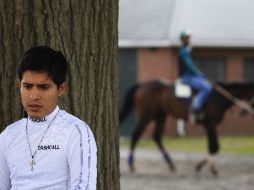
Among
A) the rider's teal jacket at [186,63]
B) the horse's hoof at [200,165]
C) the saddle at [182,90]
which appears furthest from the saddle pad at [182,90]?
the horse's hoof at [200,165]

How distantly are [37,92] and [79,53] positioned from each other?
104 cm

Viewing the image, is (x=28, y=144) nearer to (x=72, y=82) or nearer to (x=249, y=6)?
(x=72, y=82)

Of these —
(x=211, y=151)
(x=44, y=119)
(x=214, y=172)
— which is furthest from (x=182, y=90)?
(x=44, y=119)

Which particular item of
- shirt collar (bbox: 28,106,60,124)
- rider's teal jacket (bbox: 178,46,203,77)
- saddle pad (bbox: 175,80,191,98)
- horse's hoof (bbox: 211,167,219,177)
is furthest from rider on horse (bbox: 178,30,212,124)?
shirt collar (bbox: 28,106,60,124)

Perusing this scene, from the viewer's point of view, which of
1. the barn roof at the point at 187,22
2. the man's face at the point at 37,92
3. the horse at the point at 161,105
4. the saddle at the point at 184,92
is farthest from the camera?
the barn roof at the point at 187,22

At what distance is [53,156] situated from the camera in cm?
313

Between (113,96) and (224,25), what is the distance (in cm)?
2336

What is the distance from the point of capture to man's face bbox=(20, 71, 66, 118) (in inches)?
123

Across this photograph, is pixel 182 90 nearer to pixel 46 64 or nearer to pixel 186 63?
pixel 186 63

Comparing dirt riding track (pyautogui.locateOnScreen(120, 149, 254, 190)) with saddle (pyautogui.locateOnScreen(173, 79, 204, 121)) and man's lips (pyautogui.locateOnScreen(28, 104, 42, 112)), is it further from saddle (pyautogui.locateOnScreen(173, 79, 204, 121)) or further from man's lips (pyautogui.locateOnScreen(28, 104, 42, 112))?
man's lips (pyautogui.locateOnScreen(28, 104, 42, 112))

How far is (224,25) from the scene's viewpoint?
27281 millimetres

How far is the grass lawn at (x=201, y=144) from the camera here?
20.8 meters

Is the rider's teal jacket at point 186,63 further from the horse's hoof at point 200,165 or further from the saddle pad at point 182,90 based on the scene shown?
the horse's hoof at point 200,165

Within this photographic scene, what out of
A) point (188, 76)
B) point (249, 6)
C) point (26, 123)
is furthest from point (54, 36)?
point (249, 6)
